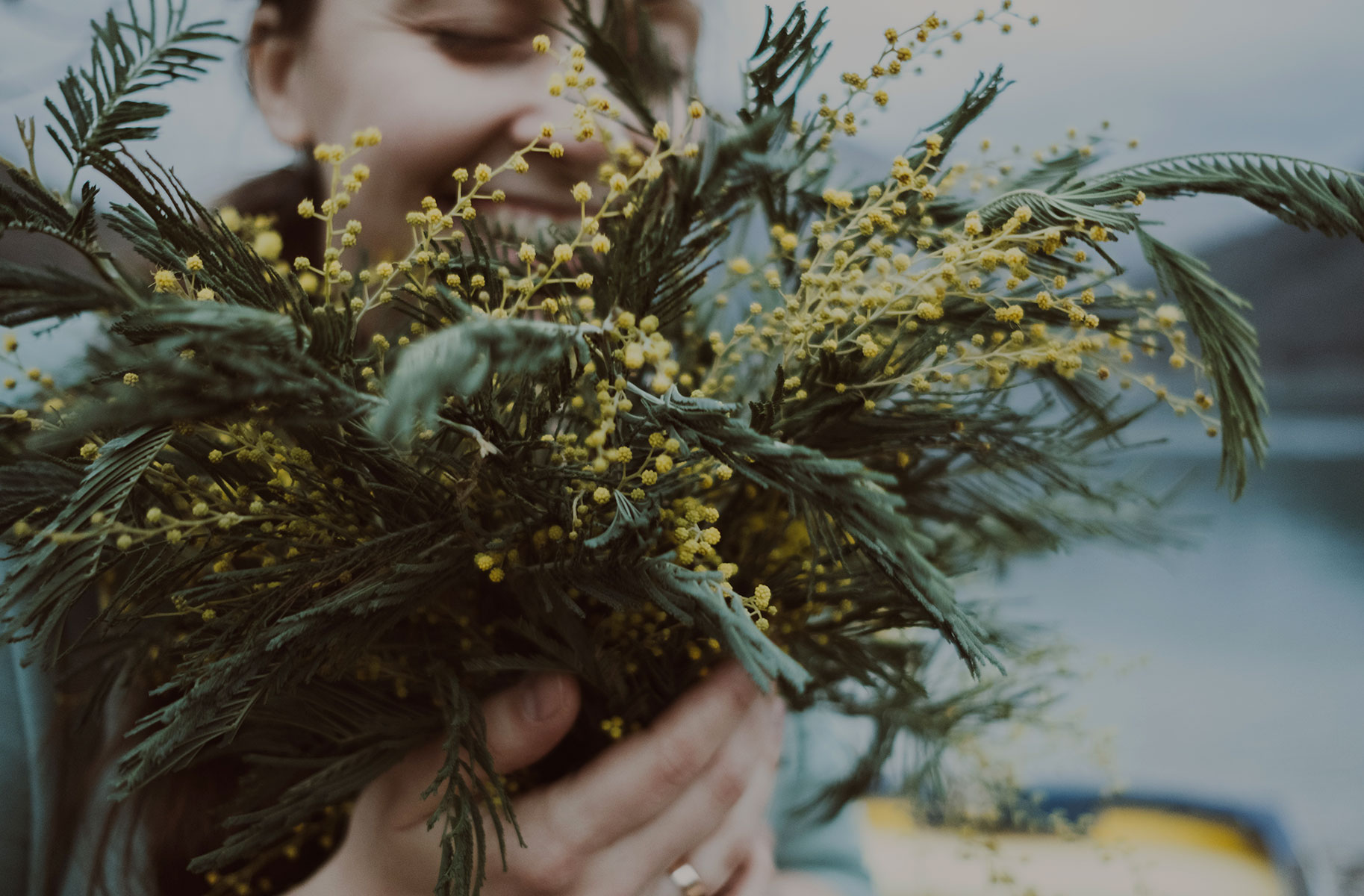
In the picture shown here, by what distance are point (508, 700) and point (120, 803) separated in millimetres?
363

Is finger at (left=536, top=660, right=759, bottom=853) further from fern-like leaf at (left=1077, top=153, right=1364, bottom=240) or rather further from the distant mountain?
the distant mountain

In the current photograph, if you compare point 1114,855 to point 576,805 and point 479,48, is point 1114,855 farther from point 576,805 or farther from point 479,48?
point 479,48

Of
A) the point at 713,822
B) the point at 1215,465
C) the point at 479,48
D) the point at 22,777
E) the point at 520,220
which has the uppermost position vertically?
the point at 479,48

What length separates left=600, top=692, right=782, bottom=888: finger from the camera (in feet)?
1.66

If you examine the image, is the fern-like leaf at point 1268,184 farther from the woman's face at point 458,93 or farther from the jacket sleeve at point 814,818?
the jacket sleeve at point 814,818

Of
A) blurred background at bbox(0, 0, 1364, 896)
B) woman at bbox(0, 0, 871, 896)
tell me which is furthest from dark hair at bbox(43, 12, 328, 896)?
blurred background at bbox(0, 0, 1364, 896)

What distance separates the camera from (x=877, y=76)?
1.15 ft

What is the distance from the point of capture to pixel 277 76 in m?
0.69

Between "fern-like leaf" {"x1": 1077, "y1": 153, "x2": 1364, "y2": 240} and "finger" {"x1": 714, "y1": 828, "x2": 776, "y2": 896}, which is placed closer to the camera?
"fern-like leaf" {"x1": 1077, "y1": 153, "x2": 1364, "y2": 240}

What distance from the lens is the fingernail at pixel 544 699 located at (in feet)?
1.48

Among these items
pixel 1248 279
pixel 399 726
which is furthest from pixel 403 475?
pixel 1248 279

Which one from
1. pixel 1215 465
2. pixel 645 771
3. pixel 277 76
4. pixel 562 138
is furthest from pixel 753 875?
pixel 1215 465

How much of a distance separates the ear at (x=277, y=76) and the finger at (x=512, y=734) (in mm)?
523

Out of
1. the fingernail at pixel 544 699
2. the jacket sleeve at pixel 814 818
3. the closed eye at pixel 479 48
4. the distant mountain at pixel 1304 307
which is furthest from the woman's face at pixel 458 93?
the distant mountain at pixel 1304 307
